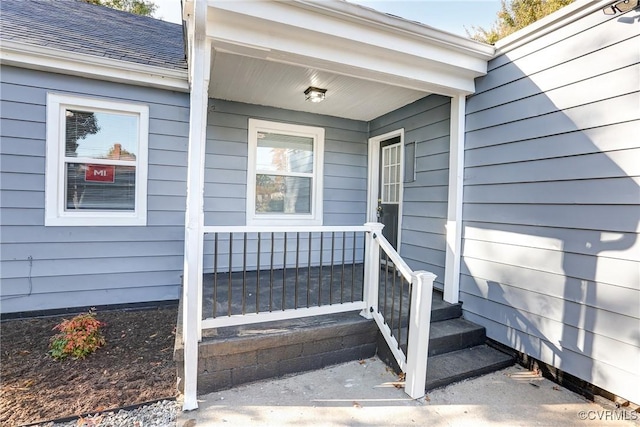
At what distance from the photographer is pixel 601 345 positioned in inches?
84.6

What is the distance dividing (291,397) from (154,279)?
2.31 meters

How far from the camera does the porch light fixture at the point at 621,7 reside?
6.64ft

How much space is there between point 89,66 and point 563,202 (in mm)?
4436

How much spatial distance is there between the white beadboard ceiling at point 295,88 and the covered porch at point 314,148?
20mm

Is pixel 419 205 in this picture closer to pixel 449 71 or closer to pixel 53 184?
pixel 449 71

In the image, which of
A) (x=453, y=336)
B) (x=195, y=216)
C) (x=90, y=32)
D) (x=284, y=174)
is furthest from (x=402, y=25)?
(x=90, y=32)

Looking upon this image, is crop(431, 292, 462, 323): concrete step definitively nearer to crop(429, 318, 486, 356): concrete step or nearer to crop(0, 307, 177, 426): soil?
crop(429, 318, 486, 356): concrete step

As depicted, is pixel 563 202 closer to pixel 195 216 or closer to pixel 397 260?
pixel 397 260

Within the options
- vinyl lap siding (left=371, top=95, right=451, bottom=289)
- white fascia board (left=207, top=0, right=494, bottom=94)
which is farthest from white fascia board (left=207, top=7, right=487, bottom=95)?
vinyl lap siding (left=371, top=95, right=451, bottom=289)

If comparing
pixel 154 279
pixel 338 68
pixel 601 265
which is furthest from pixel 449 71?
pixel 154 279

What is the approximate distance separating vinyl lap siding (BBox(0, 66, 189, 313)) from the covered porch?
44cm

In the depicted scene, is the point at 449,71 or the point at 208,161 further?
the point at 208,161

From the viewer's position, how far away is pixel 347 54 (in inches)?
101

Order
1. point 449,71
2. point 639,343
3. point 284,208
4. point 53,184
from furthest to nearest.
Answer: point 284,208, point 53,184, point 449,71, point 639,343
